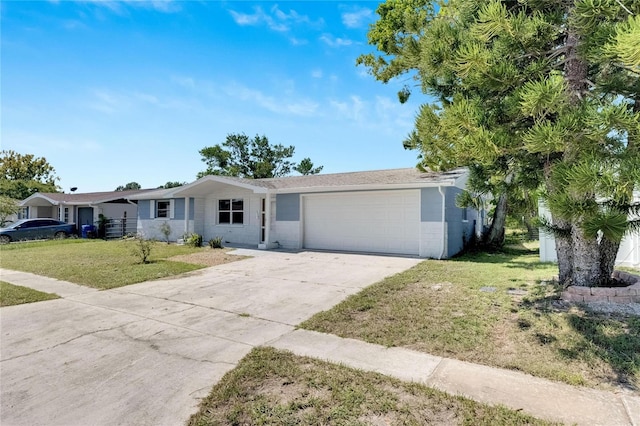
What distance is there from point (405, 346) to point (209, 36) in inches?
413

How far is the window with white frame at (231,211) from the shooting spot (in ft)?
54.1

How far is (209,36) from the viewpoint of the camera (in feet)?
32.8

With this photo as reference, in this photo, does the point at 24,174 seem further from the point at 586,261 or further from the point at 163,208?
the point at 586,261

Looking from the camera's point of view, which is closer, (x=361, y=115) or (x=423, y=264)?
(x=423, y=264)

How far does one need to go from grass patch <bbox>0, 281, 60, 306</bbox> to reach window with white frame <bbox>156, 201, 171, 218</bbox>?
37.6 feet

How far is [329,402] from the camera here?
2.78 metres

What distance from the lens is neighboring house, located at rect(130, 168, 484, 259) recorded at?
11.5m

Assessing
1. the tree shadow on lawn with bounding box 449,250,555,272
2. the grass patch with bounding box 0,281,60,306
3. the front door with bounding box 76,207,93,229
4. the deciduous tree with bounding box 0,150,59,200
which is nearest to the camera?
the grass patch with bounding box 0,281,60,306

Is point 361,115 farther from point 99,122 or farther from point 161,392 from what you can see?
point 161,392

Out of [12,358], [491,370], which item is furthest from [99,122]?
[491,370]

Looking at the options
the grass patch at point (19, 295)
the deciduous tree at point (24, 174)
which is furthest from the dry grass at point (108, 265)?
the deciduous tree at point (24, 174)

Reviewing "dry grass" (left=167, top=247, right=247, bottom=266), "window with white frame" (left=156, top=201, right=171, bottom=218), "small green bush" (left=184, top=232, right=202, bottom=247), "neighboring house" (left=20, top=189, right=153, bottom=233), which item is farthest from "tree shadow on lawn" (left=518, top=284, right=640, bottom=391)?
"neighboring house" (left=20, top=189, right=153, bottom=233)

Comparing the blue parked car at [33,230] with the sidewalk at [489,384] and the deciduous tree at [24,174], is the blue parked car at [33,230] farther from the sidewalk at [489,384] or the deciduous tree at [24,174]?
the deciduous tree at [24,174]

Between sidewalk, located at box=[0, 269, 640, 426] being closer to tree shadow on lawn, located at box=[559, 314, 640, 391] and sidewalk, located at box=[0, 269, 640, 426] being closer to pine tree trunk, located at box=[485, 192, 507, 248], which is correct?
tree shadow on lawn, located at box=[559, 314, 640, 391]
